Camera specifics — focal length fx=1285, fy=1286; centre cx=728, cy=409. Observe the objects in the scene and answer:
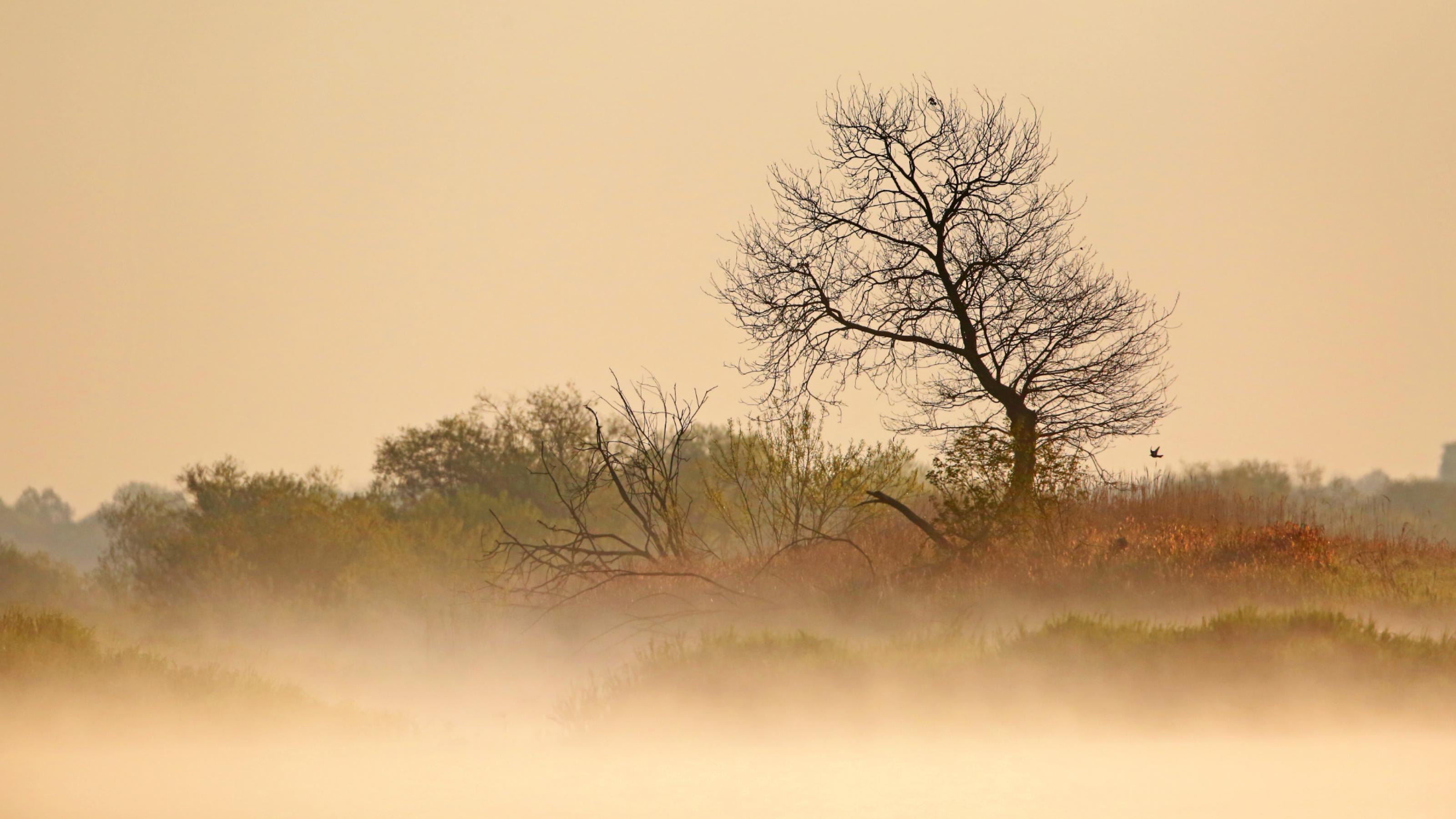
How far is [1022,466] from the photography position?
20266mm

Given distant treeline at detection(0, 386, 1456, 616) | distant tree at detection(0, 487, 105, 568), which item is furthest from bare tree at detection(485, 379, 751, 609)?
distant tree at detection(0, 487, 105, 568)

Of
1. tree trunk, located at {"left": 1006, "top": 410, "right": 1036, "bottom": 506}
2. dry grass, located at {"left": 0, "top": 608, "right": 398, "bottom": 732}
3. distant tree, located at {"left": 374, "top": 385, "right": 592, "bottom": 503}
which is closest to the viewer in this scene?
dry grass, located at {"left": 0, "top": 608, "right": 398, "bottom": 732}

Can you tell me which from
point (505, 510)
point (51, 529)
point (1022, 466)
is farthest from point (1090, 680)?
point (51, 529)

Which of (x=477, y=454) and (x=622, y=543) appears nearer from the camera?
(x=622, y=543)

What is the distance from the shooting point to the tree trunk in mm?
19766

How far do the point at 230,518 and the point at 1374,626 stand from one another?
32.7 meters

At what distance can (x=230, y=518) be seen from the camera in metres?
38.2

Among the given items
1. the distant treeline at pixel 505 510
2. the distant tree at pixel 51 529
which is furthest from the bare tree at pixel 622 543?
the distant tree at pixel 51 529

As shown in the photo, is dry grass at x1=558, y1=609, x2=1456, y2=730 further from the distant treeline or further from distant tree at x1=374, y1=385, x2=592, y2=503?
distant tree at x1=374, y1=385, x2=592, y2=503

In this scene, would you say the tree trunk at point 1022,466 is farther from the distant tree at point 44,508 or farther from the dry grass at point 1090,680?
the distant tree at point 44,508

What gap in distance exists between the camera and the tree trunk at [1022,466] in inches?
778

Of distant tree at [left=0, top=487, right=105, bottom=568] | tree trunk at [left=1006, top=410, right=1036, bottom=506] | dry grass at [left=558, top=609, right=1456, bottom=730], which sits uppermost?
distant tree at [left=0, top=487, right=105, bottom=568]

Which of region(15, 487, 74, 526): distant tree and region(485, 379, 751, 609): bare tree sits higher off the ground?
region(15, 487, 74, 526): distant tree

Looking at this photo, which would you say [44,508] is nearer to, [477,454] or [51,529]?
[51,529]
